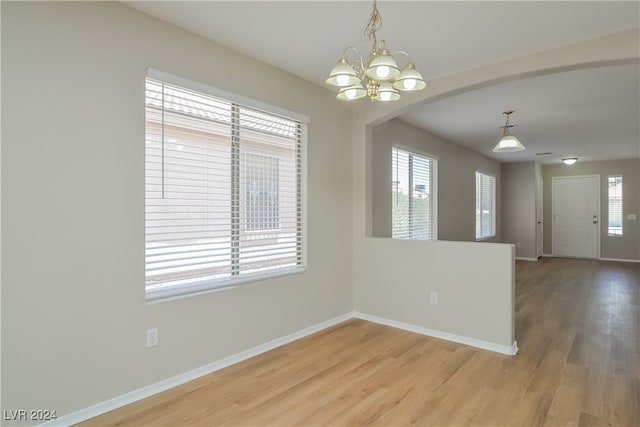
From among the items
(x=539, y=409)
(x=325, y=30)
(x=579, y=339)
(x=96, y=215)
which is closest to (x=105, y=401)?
(x=96, y=215)

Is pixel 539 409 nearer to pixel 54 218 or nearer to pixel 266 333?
pixel 266 333

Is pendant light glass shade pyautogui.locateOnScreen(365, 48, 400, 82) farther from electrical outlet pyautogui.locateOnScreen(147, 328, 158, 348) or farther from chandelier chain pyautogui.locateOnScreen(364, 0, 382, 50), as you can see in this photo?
electrical outlet pyautogui.locateOnScreen(147, 328, 158, 348)

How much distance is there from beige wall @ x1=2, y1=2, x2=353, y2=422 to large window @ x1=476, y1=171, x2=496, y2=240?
6.65m

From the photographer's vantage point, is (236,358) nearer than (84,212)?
No

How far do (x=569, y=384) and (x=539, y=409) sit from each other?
53 centimetres

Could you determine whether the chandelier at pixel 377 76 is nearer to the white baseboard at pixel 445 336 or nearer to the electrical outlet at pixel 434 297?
the electrical outlet at pixel 434 297

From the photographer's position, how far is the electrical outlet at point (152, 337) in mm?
2457

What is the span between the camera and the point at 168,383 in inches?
100

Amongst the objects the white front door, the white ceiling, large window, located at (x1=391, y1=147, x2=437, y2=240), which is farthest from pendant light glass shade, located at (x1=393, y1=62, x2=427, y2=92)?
the white front door

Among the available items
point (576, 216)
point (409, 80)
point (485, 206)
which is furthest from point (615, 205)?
point (409, 80)

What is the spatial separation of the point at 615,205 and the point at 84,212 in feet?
35.8

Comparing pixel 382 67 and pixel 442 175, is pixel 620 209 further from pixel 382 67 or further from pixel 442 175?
pixel 382 67

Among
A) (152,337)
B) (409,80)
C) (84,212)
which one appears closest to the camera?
(409,80)

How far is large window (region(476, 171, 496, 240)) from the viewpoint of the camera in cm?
800
